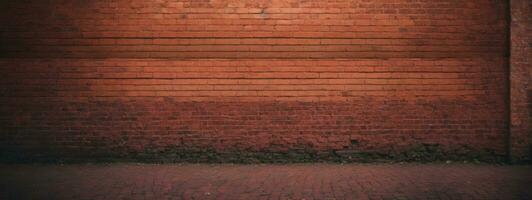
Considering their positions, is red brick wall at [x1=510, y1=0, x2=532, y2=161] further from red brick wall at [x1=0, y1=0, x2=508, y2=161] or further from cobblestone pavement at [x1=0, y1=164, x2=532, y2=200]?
cobblestone pavement at [x1=0, y1=164, x2=532, y2=200]

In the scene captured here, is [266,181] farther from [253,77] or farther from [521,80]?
[521,80]

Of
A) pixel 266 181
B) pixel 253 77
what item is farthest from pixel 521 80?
pixel 266 181

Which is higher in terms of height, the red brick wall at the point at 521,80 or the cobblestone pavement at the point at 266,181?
the red brick wall at the point at 521,80

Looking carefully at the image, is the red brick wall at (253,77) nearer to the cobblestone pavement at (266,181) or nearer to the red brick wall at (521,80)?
the red brick wall at (521,80)

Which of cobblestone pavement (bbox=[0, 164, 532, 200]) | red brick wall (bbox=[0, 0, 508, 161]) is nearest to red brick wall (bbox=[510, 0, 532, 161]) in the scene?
red brick wall (bbox=[0, 0, 508, 161])

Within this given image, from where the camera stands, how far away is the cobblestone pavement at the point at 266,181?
15.2 feet

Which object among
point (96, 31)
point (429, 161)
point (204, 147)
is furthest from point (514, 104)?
point (96, 31)

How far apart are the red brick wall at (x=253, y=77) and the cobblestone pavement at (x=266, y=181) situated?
521mm

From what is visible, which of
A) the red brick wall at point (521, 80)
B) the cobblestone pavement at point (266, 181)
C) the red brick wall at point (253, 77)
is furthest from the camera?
the red brick wall at point (253, 77)

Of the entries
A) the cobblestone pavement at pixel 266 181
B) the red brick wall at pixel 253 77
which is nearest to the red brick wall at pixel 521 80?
the red brick wall at pixel 253 77

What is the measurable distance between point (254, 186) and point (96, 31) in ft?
13.7

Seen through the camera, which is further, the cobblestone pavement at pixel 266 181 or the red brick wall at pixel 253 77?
the red brick wall at pixel 253 77

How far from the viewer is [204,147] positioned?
676cm

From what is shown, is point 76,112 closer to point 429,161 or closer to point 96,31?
point 96,31
